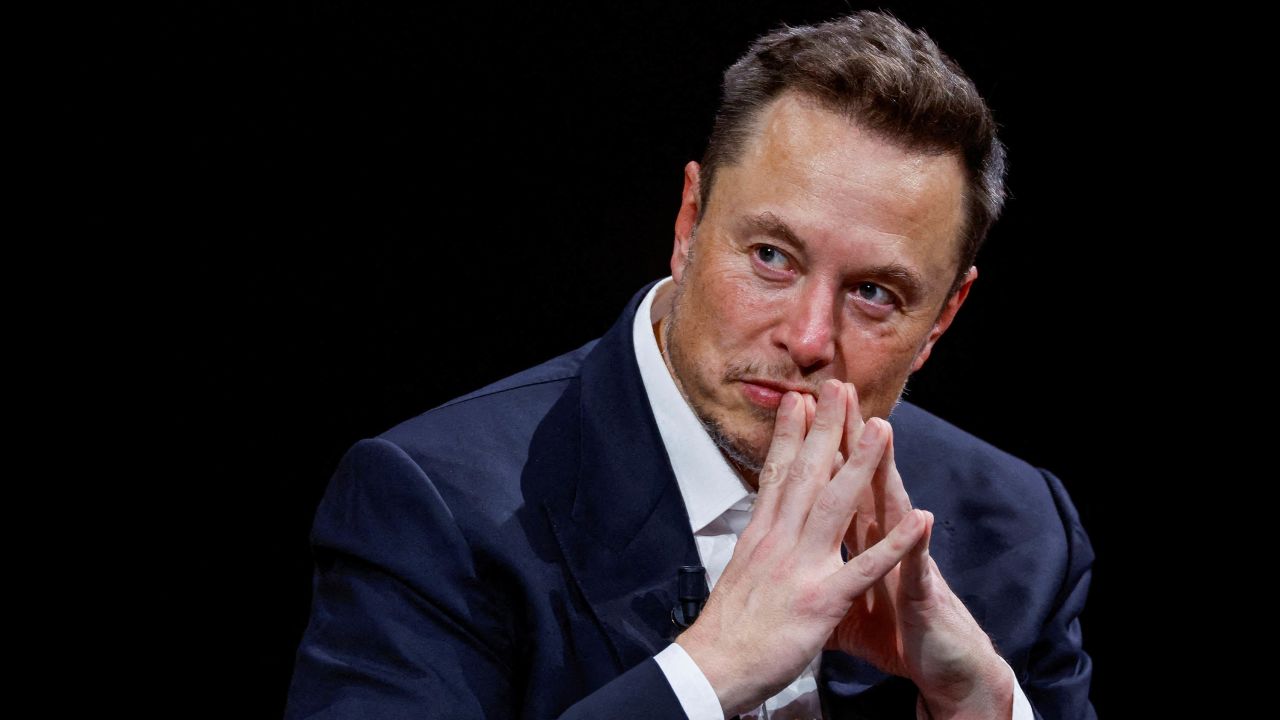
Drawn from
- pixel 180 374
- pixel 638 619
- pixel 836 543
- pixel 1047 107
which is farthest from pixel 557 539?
pixel 1047 107

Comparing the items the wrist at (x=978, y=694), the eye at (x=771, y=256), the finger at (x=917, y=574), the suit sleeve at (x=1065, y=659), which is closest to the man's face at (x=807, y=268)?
the eye at (x=771, y=256)

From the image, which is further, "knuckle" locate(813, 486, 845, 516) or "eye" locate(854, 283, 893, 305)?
"eye" locate(854, 283, 893, 305)

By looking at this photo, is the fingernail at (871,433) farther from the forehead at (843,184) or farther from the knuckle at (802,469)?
the forehead at (843,184)

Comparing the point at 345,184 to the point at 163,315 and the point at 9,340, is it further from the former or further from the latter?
the point at 9,340

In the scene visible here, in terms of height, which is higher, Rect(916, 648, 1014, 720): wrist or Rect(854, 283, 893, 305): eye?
Rect(854, 283, 893, 305): eye

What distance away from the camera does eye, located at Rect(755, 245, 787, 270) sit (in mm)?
1682

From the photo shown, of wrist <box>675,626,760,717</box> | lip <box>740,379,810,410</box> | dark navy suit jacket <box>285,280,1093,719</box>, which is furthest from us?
lip <box>740,379,810,410</box>

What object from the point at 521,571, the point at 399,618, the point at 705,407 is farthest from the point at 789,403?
the point at 399,618

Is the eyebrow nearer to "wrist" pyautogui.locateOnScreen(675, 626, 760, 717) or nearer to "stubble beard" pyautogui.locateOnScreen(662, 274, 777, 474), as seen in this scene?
"stubble beard" pyautogui.locateOnScreen(662, 274, 777, 474)

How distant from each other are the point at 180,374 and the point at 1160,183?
1824 millimetres

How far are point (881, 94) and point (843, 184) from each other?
0.41 feet

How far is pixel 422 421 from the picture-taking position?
1773 millimetres

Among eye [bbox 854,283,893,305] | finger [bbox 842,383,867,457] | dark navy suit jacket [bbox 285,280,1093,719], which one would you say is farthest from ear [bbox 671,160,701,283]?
finger [bbox 842,383,867,457]

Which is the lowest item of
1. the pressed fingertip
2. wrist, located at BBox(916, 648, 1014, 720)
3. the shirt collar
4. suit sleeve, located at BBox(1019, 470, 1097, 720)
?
suit sleeve, located at BBox(1019, 470, 1097, 720)
